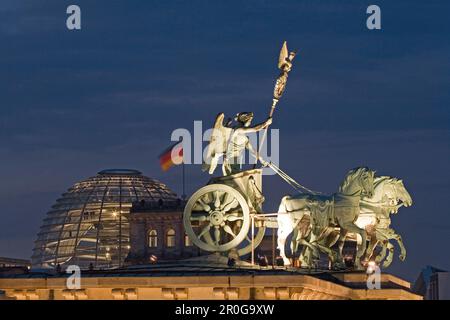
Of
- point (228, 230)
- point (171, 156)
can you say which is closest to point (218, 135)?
point (228, 230)

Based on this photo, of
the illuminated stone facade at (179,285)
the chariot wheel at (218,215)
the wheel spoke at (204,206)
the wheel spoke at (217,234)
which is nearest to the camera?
the illuminated stone facade at (179,285)

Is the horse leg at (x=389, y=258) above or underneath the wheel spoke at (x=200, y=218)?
underneath

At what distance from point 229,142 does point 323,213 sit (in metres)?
5.47

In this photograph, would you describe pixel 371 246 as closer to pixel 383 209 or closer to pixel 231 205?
pixel 383 209

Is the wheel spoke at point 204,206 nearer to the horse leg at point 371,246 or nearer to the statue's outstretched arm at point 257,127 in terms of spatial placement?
the statue's outstretched arm at point 257,127

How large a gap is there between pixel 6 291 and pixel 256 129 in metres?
13.5

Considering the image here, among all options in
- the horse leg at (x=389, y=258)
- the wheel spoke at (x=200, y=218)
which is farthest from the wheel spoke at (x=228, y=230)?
the horse leg at (x=389, y=258)

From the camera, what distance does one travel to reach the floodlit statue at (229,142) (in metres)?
121

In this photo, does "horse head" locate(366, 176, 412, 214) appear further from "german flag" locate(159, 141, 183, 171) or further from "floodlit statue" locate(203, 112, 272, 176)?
"german flag" locate(159, 141, 183, 171)

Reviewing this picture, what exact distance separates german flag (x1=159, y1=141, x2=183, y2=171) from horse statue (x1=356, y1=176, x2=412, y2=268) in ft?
58.9

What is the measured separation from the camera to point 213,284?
114 m

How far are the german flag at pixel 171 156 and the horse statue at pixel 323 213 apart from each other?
1793 cm
